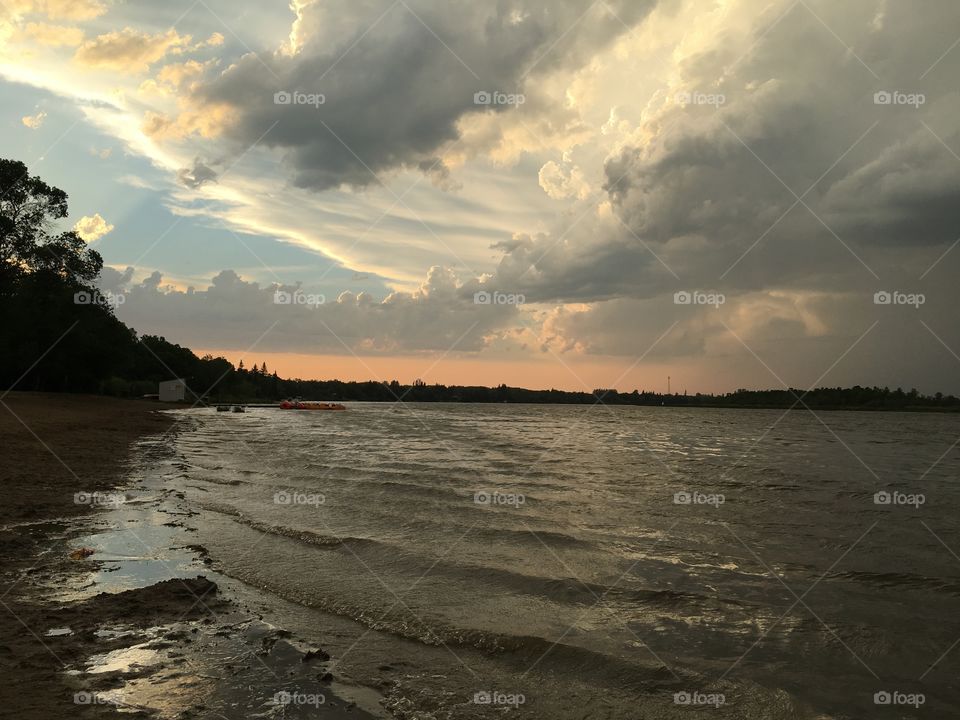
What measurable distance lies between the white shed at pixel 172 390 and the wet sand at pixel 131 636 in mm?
120234

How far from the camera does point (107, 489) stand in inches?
707

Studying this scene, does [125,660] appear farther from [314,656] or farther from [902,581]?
[902,581]

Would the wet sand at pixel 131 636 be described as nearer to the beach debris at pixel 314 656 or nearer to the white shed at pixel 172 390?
the beach debris at pixel 314 656

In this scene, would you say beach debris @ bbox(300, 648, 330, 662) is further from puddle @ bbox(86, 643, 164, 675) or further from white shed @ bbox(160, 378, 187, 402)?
white shed @ bbox(160, 378, 187, 402)

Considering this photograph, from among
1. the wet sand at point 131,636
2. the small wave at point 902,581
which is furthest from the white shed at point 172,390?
the small wave at point 902,581

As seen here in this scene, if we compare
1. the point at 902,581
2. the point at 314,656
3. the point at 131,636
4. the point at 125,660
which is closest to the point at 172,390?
the point at 131,636

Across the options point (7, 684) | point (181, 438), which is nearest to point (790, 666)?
point (7, 684)

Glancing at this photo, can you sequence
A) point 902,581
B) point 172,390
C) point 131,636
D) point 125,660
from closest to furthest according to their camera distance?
point 125,660 → point 131,636 → point 902,581 → point 172,390

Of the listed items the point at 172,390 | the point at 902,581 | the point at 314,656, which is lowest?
the point at 172,390

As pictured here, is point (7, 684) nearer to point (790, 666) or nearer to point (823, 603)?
point (790, 666)

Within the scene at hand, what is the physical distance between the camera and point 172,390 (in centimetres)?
12306

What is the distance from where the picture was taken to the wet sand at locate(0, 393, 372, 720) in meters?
5.77

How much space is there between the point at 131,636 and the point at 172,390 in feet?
428

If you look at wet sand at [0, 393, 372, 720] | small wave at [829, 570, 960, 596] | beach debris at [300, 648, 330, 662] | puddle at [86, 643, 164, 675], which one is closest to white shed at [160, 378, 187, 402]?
wet sand at [0, 393, 372, 720]
